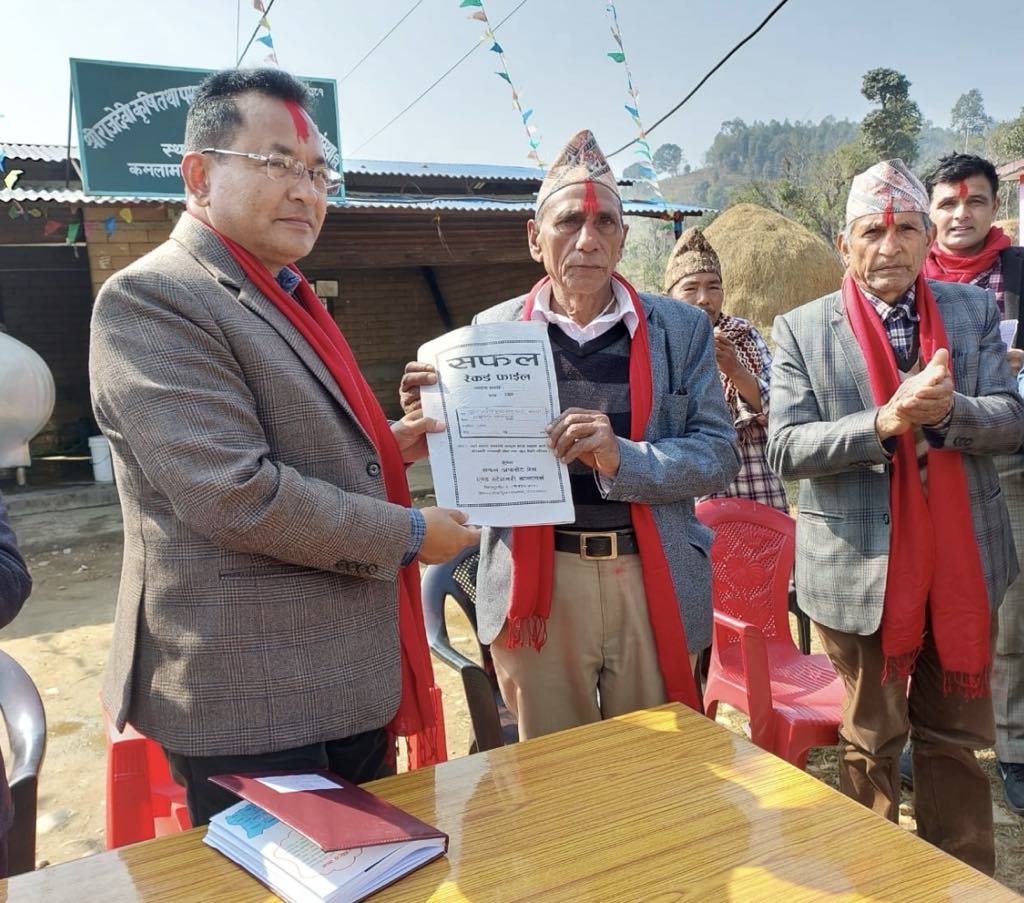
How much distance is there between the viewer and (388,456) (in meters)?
1.67

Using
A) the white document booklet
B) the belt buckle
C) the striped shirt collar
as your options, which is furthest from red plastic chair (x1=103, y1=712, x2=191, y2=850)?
the striped shirt collar

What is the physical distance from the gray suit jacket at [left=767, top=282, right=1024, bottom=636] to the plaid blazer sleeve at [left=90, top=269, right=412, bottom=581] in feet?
4.49

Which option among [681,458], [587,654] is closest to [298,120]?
[681,458]

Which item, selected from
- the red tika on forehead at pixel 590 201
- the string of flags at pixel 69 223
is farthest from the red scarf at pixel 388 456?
the string of flags at pixel 69 223

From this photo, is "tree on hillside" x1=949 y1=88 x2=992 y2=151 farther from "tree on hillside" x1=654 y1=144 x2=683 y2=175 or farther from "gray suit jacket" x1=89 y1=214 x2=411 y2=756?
"gray suit jacket" x1=89 y1=214 x2=411 y2=756

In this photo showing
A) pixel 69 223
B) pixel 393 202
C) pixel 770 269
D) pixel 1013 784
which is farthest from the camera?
pixel 770 269

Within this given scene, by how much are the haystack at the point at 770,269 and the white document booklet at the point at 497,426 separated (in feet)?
50.2

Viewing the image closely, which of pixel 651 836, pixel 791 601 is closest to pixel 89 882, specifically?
pixel 651 836

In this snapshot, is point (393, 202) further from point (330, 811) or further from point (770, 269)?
point (770, 269)

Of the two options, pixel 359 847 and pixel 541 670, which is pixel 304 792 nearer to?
pixel 359 847

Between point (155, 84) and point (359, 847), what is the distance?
7.97m

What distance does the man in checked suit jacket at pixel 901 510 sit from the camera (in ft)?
7.20

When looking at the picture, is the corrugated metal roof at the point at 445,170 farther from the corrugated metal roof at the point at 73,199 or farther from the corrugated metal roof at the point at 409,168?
the corrugated metal roof at the point at 73,199

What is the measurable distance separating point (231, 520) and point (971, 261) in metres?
2.92
